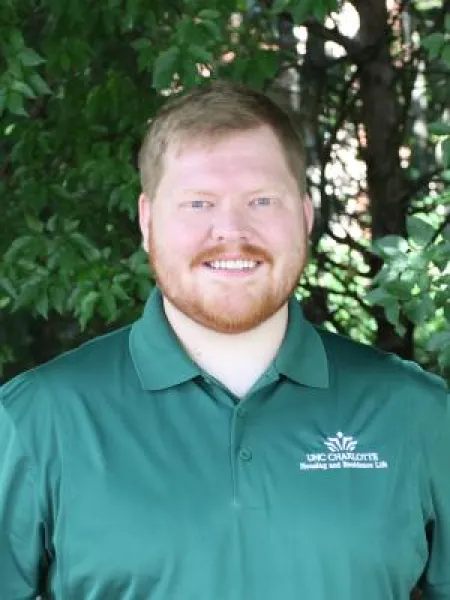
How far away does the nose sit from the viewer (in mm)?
2260

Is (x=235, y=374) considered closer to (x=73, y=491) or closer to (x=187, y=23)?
(x=73, y=491)

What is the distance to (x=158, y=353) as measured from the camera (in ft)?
7.65

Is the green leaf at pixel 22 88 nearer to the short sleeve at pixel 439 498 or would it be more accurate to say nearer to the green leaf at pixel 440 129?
the green leaf at pixel 440 129

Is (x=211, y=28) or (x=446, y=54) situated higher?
(x=211, y=28)

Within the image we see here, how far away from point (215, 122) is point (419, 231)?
2.46 ft

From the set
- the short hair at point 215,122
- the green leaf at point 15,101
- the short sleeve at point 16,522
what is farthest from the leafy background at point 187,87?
the short sleeve at point 16,522

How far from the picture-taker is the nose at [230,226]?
226cm

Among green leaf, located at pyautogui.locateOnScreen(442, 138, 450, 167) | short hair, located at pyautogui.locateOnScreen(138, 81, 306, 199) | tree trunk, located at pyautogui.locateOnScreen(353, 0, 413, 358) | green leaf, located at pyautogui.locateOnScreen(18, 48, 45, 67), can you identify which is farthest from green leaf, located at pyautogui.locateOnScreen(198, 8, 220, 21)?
tree trunk, located at pyautogui.locateOnScreen(353, 0, 413, 358)

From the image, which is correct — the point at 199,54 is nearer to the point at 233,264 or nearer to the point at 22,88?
the point at 22,88

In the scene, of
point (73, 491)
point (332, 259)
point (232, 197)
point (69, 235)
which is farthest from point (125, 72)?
point (73, 491)

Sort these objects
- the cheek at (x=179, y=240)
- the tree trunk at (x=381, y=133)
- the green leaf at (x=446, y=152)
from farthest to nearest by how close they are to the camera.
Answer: the tree trunk at (x=381, y=133) < the green leaf at (x=446, y=152) < the cheek at (x=179, y=240)

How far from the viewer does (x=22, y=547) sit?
231 centimetres

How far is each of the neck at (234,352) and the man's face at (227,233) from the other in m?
0.04

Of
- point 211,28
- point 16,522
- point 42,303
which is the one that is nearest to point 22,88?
point 211,28
